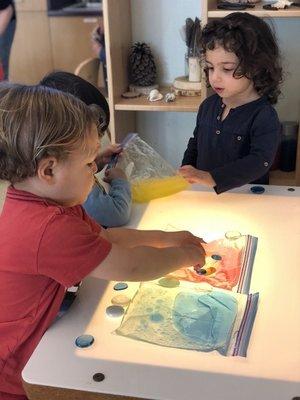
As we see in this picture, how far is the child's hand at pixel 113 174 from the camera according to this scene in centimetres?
130

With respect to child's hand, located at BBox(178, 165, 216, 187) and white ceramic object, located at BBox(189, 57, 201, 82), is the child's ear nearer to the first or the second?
child's hand, located at BBox(178, 165, 216, 187)

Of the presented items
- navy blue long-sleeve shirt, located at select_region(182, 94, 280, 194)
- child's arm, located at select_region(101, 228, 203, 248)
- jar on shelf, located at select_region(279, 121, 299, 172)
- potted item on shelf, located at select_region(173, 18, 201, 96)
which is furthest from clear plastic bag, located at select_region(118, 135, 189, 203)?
jar on shelf, located at select_region(279, 121, 299, 172)

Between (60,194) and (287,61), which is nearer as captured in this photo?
(60,194)

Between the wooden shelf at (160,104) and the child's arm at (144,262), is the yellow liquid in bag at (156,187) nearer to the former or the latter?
the child's arm at (144,262)

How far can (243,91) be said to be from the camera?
62.4 inches

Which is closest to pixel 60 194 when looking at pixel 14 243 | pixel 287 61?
pixel 14 243

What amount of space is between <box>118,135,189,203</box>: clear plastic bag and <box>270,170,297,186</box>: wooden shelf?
928 millimetres

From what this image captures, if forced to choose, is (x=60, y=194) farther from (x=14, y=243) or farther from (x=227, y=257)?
(x=227, y=257)

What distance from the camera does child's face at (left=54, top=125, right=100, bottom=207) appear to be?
2.80 ft

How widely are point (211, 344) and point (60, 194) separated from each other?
34 centimetres

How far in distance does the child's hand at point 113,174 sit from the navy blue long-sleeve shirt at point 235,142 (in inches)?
9.1

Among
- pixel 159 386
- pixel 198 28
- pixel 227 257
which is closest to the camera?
pixel 159 386

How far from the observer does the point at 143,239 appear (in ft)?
3.53

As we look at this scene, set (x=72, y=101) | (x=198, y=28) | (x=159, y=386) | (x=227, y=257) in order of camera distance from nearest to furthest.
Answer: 1. (x=159, y=386)
2. (x=72, y=101)
3. (x=227, y=257)
4. (x=198, y=28)
